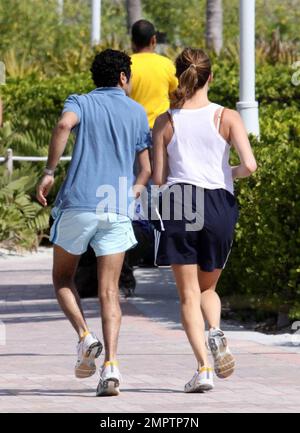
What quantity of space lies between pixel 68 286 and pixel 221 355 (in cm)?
96

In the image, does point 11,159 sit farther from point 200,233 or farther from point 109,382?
point 109,382

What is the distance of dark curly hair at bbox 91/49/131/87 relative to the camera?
802 cm

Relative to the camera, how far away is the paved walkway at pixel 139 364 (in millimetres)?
7379

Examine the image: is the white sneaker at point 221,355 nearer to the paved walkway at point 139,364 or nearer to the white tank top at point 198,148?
the paved walkway at point 139,364

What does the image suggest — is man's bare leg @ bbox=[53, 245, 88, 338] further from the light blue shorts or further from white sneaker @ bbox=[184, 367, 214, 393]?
white sneaker @ bbox=[184, 367, 214, 393]

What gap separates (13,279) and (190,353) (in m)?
4.60

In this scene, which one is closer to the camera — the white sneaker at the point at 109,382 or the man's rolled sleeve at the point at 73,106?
the white sneaker at the point at 109,382

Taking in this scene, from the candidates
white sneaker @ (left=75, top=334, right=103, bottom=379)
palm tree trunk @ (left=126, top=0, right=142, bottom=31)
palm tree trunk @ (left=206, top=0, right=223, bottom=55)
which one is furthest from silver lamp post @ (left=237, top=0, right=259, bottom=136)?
palm tree trunk @ (left=126, top=0, right=142, bottom=31)

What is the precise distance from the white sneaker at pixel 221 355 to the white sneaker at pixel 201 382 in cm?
6

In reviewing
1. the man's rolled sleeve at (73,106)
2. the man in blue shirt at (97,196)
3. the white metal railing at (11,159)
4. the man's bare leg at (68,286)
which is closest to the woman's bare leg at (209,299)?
the man in blue shirt at (97,196)

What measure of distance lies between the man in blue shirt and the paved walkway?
0.35 meters

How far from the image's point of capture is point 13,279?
1358 centimetres

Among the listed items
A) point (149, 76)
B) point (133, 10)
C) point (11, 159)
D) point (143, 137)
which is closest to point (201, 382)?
point (143, 137)

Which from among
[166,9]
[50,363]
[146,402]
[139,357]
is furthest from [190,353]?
[166,9]
